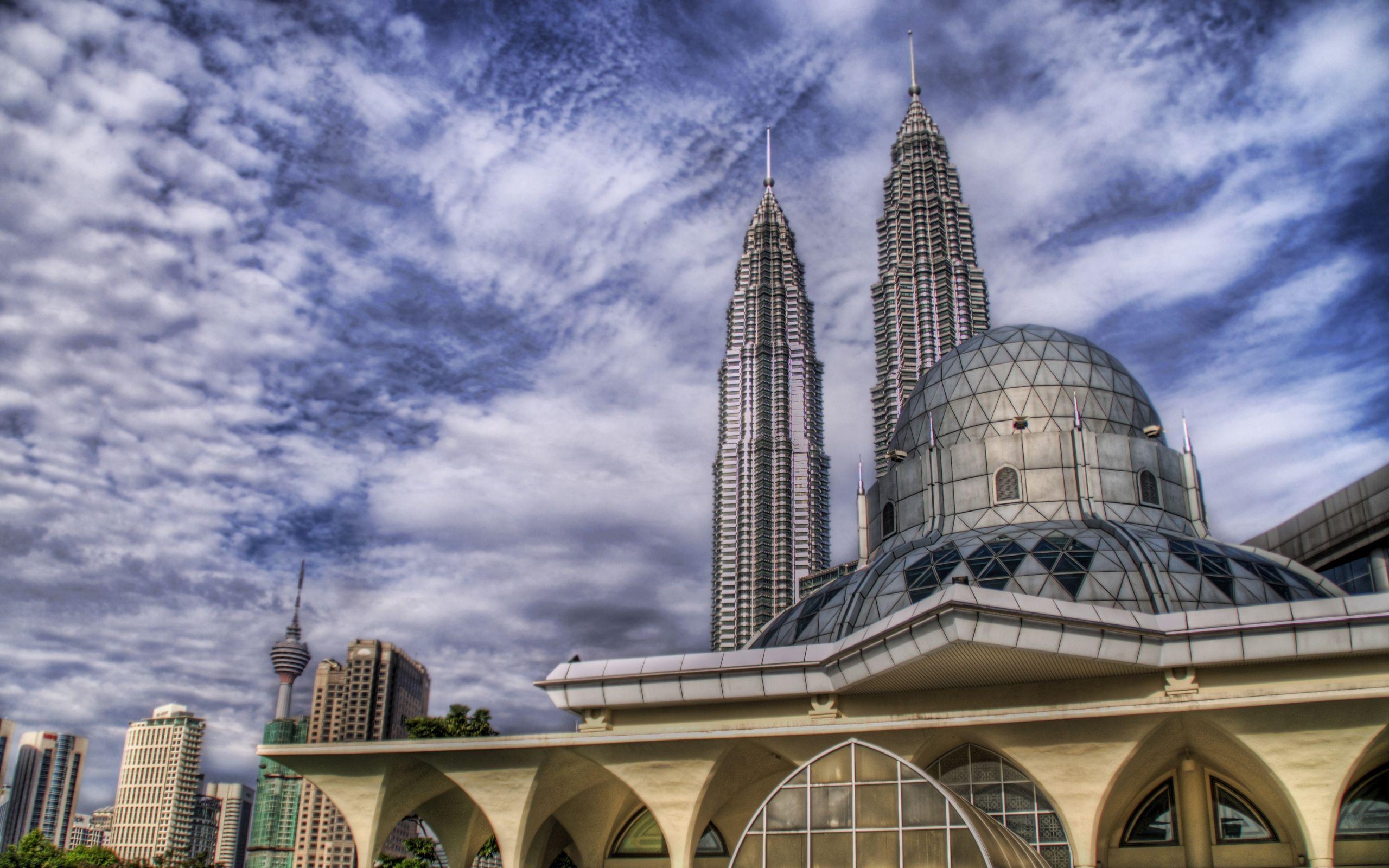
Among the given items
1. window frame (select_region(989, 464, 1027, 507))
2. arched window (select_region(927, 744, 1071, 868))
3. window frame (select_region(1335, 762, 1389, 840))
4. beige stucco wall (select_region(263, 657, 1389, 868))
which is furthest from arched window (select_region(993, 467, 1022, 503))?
window frame (select_region(1335, 762, 1389, 840))

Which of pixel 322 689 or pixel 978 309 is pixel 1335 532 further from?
pixel 322 689

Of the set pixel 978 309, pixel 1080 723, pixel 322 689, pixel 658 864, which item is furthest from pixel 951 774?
pixel 322 689

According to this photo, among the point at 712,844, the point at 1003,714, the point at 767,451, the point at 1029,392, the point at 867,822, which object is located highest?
the point at 767,451

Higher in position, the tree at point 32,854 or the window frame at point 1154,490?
the window frame at point 1154,490

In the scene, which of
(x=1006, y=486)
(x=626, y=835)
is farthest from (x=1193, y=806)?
(x=626, y=835)

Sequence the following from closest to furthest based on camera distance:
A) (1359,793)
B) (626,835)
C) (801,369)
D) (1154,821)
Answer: (1359,793) < (1154,821) < (626,835) < (801,369)

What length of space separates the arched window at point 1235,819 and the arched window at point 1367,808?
1977 mm

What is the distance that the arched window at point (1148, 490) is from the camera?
43188 mm

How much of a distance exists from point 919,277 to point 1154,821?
105 m

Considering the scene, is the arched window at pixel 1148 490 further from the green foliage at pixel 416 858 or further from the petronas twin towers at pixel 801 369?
the petronas twin towers at pixel 801 369

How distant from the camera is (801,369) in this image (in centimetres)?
14975

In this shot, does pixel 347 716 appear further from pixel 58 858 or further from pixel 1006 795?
pixel 1006 795

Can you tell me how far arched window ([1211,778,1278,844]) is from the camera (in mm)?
32594

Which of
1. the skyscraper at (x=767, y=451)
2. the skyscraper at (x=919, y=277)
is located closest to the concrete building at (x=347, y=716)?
the skyscraper at (x=767, y=451)
